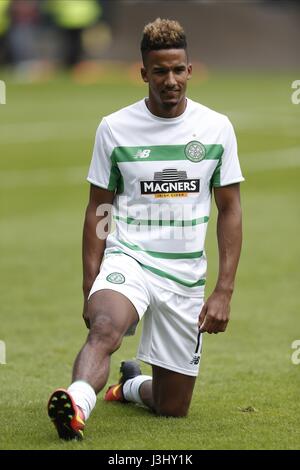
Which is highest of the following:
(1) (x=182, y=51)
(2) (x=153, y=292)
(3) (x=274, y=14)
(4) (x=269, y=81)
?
(3) (x=274, y=14)

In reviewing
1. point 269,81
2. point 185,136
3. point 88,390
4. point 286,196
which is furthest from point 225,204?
point 269,81

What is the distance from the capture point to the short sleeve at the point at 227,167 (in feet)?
25.6

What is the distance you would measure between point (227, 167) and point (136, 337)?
3.76 meters

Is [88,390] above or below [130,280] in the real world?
below

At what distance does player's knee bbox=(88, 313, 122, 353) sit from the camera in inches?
284

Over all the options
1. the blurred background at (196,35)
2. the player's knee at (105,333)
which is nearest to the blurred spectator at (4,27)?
the blurred background at (196,35)

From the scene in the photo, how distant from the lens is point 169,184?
776 cm

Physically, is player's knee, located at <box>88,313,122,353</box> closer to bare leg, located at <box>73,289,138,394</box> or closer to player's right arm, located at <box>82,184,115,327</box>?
bare leg, located at <box>73,289,138,394</box>

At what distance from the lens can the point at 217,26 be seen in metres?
41.0

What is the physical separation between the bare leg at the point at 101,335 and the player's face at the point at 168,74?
1.27m

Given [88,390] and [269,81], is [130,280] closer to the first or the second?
[88,390]
